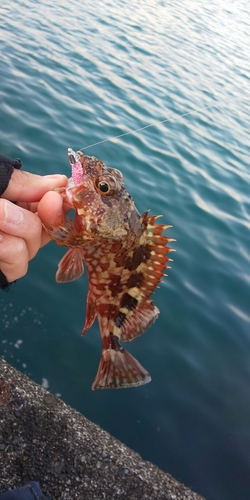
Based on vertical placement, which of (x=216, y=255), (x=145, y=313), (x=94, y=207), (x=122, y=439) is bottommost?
(x=122, y=439)

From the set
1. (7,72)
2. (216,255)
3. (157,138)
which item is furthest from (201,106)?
(216,255)

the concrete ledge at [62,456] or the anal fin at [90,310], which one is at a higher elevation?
the anal fin at [90,310]

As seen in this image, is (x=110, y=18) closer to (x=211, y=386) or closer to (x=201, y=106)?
(x=201, y=106)

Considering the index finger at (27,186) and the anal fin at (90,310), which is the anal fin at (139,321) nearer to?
the anal fin at (90,310)

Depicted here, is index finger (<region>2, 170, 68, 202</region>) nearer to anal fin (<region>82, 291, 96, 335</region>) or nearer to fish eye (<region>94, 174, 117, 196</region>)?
fish eye (<region>94, 174, 117, 196</region>)

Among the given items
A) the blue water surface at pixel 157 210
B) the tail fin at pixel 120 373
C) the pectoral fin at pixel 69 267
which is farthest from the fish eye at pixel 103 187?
the blue water surface at pixel 157 210

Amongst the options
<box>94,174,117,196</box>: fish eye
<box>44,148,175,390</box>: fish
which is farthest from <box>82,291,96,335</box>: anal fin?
<box>94,174,117,196</box>: fish eye
